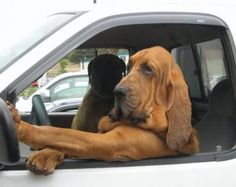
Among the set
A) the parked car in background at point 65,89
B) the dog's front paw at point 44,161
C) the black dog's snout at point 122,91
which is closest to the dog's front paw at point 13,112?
the dog's front paw at point 44,161

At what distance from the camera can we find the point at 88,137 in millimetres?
2197

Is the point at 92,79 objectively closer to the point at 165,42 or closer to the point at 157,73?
the point at 165,42

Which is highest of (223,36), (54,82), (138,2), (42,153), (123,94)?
(138,2)

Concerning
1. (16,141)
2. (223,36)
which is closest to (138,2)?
(223,36)

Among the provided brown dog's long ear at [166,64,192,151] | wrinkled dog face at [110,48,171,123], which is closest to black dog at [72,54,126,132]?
wrinkled dog face at [110,48,171,123]

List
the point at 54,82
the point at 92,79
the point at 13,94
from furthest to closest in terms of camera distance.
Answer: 1. the point at 54,82
2. the point at 92,79
3. the point at 13,94

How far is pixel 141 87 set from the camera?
2.27 m

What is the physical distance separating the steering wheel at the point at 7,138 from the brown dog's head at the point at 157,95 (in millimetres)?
527

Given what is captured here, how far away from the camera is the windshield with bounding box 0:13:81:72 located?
88.8 inches

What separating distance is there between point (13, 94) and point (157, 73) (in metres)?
0.60

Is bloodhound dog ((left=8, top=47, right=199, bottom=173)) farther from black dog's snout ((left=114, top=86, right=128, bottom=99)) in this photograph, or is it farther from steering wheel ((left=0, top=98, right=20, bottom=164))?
steering wheel ((left=0, top=98, right=20, bottom=164))

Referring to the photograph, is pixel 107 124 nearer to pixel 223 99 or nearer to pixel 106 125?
pixel 106 125

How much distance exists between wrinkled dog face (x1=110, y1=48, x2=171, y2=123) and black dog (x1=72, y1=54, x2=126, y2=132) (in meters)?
0.72

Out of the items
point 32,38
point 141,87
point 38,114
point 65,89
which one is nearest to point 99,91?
point 38,114
